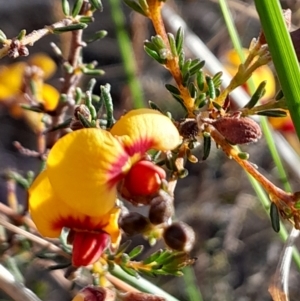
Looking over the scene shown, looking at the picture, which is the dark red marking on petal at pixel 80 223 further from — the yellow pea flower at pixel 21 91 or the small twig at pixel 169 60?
the yellow pea flower at pixel 21 91

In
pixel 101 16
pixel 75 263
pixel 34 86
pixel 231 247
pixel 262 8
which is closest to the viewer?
pixel 262 8

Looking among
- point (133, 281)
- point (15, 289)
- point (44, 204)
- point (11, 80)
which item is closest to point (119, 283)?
point (133, 281)

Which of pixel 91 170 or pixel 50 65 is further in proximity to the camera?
pixel 50 65

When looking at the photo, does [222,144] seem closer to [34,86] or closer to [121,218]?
[121,218]

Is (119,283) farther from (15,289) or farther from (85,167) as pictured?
(85,167)

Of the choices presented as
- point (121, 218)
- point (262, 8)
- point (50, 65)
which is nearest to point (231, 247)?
point (50, 65)

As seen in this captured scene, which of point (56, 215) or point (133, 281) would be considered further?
point (133, 281)
